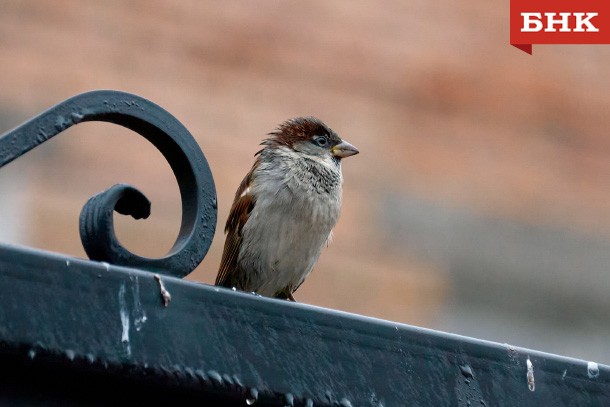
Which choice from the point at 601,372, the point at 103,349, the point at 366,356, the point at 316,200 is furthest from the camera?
the point at 316,200

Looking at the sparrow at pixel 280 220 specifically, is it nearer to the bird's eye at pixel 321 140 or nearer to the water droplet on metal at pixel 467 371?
the bird's eye at pixel 321 140

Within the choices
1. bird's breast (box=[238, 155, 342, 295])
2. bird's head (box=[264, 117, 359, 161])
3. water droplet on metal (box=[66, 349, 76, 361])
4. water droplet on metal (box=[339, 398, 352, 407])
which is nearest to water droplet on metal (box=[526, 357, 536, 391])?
water droplet on metal (box=[339, 398, 352, 407])

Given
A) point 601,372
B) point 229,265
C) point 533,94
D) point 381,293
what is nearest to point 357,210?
point 381,293

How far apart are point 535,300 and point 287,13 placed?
1.99 m

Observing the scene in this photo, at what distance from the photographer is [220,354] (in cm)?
115

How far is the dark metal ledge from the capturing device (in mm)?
1046

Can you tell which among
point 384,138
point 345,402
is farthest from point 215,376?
point 384,138

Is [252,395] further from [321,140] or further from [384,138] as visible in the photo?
[384,138]

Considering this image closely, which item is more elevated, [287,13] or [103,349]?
[287,13]

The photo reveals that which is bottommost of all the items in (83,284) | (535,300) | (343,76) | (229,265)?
(535,300)

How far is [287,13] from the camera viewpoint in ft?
20.3

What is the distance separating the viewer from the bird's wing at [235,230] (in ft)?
11.9

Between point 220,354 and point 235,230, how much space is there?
2515 mm

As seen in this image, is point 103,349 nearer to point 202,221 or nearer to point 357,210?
point 202,221
